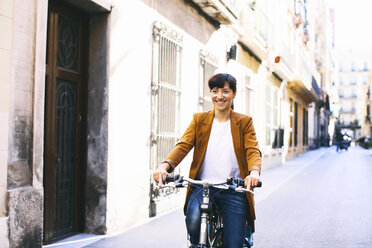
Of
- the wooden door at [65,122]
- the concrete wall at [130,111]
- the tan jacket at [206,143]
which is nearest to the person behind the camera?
the tan jacket at [206,143]

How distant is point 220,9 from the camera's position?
416 inches

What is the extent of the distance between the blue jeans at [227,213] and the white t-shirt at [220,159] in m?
0.11

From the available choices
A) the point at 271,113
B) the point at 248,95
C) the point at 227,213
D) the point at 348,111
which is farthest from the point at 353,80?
the point at 227,213

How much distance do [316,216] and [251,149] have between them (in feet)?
16.3

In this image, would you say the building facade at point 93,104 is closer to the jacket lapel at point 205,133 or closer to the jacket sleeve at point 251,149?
the jacket lapel at point 205,133

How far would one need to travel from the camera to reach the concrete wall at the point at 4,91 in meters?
4.49

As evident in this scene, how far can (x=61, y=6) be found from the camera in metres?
5.87

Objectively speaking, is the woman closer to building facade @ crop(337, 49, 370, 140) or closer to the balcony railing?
the balcony railing

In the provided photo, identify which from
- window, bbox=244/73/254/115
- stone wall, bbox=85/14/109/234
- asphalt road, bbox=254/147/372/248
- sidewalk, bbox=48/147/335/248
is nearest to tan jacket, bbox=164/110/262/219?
sidewalk, bbox=48/147/335/248

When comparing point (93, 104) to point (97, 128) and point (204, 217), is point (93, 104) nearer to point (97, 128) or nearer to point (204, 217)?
point (97, 128)

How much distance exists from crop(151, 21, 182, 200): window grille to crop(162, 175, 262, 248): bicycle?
14.6ft

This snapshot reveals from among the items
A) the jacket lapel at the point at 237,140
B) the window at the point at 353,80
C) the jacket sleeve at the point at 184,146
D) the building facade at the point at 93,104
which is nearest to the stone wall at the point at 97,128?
the building facade at the point at 93,104

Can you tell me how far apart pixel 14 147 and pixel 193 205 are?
227cm

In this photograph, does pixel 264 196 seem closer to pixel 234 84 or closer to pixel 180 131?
pixel 180 131
